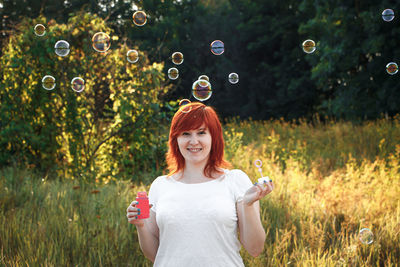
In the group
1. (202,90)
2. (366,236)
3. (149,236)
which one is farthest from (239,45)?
(149,236)

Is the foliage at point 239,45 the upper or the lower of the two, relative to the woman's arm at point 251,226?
upper

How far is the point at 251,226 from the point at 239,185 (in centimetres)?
25

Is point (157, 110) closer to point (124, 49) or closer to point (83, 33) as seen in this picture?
point (124, 49)

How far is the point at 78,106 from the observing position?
6410mm

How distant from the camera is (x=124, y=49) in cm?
669

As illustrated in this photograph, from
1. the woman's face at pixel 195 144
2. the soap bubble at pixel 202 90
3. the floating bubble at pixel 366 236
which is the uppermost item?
the soap bubble at pixel 202 90

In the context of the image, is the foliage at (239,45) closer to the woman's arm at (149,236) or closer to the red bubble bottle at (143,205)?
the woman's arm at (149,236)

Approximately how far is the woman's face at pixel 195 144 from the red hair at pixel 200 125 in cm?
4

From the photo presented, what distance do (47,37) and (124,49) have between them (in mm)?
1258

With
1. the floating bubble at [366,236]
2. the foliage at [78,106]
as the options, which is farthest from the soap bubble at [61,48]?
the floating bubble at [366,236]

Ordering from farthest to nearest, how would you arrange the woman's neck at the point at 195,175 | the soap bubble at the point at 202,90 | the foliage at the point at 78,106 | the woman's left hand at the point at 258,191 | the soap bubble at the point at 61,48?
the foliage at the point at 78,106 < the soap bubble at the point at 61,48 < the soap bubble at the point at 202,90 < the woman's neck at the point at 195,175 < the woman's left hand at the point at 258,191

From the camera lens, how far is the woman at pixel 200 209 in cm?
210

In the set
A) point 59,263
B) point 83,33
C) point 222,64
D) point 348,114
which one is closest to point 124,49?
point 83,33

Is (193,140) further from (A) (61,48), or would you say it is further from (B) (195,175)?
(A) (61,48)
